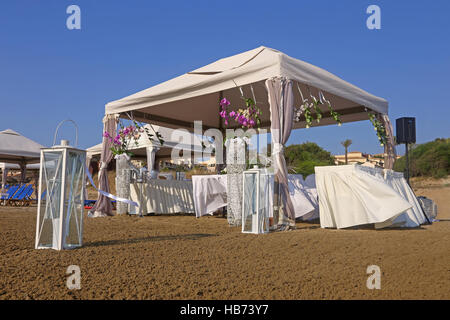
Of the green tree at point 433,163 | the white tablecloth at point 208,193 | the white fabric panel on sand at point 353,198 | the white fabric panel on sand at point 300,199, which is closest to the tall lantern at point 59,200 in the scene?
the white fabric panel on sand at point 353,198

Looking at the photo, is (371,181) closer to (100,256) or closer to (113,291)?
(100,256)

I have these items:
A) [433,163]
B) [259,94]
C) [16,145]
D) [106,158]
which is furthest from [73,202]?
[433,163]

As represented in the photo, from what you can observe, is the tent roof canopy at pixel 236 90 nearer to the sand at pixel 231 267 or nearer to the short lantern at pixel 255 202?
the short lantern at pixel 255 202

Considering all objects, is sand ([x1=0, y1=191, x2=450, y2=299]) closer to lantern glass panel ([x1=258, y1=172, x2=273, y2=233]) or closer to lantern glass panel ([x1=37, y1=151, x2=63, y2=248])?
lantern glass panel ([x1=37, y1=151, x2=63, y2=248])

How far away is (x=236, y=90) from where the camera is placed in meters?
6.96

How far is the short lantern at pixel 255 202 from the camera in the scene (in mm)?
4566

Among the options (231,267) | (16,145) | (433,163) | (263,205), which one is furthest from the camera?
(433,163)

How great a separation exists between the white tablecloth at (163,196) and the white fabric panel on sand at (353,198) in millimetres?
3974

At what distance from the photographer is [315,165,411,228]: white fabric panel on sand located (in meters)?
4.59

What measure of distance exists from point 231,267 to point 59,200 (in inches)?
67.1

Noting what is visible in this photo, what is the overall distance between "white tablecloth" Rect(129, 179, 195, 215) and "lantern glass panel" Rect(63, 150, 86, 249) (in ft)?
13.9

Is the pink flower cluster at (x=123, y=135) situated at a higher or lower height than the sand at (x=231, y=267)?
higher

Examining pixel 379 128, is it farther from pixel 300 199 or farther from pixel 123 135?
pixel 123 135
